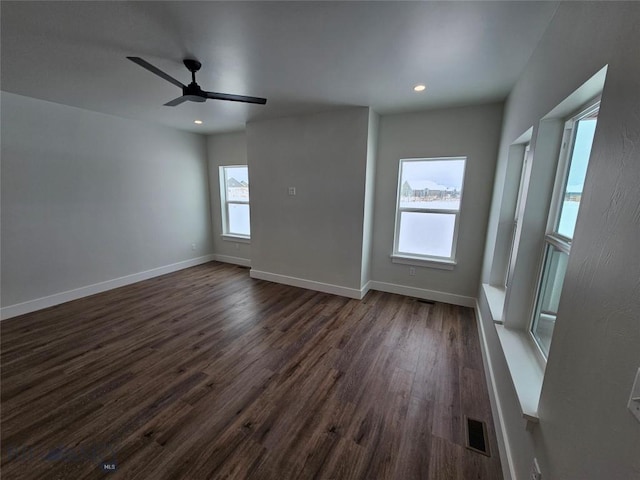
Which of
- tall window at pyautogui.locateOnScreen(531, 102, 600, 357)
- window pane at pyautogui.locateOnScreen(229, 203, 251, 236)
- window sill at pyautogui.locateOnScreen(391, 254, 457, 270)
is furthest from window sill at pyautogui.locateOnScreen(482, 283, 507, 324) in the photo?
window pane at pyautogui.locateOnScreen(229, 203, 251, 236)

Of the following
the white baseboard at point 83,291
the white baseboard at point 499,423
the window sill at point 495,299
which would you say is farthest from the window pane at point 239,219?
the white baseboard at point 499,423

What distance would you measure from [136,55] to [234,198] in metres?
3.31

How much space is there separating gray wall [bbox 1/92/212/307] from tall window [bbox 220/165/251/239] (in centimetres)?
62

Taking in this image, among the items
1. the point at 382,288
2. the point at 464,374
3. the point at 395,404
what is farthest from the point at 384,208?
the point at 395,404

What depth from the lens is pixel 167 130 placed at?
4516 millimetres

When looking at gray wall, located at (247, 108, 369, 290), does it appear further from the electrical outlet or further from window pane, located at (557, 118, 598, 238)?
the electrical outlet

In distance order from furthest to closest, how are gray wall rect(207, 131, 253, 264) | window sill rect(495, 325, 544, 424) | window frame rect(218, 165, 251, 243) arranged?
window frame rect(218, 165, 251, 243) < gray wall rect(207, 131, 253, 264) < window sill rect(495, 325, 544, 424)

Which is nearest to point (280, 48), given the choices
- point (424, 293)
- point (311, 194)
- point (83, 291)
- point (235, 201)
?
point (311, 194)

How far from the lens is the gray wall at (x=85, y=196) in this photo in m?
3.05

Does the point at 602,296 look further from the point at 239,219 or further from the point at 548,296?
the point at 239,219

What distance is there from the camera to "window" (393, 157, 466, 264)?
3420mm

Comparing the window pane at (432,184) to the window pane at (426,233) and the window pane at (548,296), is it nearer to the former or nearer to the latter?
the window pane at (426,233)

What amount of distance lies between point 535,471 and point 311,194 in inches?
133

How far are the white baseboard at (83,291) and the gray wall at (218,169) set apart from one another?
0.70 m
